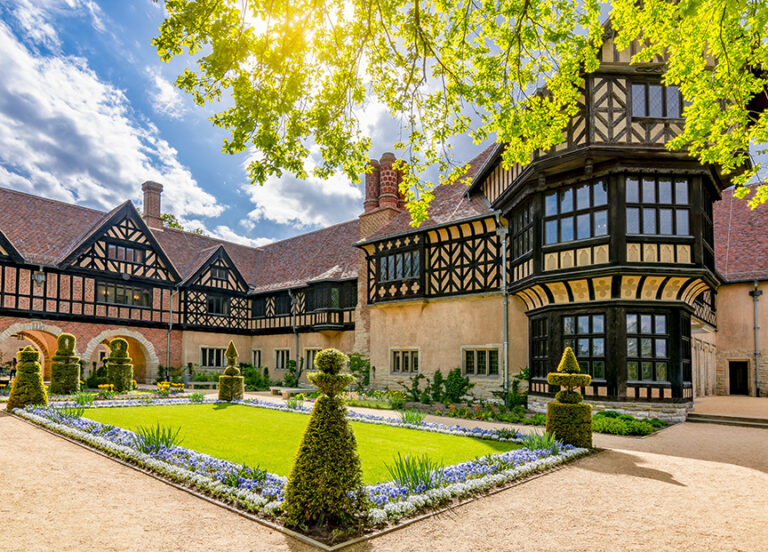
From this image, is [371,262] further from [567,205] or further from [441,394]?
[567,205]

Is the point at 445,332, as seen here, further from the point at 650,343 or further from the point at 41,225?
the point at 41,225

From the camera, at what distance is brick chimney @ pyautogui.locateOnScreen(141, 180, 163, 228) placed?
33781 millimetres

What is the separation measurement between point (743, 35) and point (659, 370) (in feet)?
31.4

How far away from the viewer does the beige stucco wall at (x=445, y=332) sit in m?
19.0

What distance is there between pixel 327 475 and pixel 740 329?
973 inches

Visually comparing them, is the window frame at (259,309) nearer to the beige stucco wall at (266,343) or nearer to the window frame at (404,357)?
the beige stucco wall at (266,343)

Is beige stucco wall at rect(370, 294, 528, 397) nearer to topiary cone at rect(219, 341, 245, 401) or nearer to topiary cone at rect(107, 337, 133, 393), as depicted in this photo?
topiary cone at rect(219, 341, 245, 401)

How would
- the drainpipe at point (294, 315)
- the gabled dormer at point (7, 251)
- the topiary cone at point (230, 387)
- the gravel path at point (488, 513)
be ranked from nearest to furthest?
1. the gravel path at point (488, 513)
2. the topiary cone at point (230, 387)
3. the gabled dormer at point (7, 251)
4. the drainpipe at point (294, 315)

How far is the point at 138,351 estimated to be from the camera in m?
30.8

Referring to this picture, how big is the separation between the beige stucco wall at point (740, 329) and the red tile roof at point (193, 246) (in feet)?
59.5

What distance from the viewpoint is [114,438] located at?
10.3m

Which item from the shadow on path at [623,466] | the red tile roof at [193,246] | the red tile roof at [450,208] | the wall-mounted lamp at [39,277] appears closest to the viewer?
the shadow on path at [623,466]

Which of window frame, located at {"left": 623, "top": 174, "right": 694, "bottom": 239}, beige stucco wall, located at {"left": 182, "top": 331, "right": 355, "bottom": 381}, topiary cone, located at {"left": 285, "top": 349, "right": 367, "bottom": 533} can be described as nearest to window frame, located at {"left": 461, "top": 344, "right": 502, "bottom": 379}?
window frame, located at {"left": 623, "top": 174, "right": 694, "bottom": 239}

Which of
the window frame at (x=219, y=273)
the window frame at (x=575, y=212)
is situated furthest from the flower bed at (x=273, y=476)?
the window frame at (x=219, y=273)
